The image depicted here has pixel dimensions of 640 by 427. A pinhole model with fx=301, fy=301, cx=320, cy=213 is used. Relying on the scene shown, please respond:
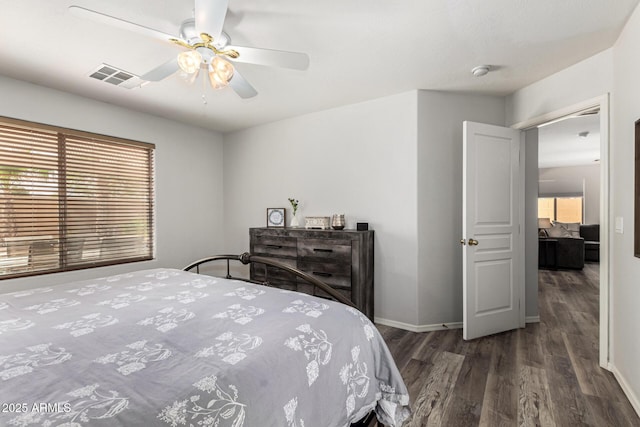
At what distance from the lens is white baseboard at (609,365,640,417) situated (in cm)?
184

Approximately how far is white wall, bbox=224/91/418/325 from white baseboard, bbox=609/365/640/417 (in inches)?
58.9

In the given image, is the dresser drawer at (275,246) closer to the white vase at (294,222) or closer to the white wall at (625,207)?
the white vase at (294,222)

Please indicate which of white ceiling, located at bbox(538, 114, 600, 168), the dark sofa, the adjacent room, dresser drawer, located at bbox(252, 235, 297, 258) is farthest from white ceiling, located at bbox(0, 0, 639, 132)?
the dark sofa

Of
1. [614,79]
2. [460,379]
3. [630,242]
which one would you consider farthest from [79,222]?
[614,79]

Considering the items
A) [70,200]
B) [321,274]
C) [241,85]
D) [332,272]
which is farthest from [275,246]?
[70,200]

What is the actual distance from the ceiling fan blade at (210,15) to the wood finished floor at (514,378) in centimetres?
219

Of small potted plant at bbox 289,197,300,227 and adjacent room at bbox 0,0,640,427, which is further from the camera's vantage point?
small potted plant at bbox 289,197,300,227

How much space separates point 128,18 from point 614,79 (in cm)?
343

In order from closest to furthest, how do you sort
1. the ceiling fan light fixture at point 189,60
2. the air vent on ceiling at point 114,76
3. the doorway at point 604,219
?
the ceiling fan light fixture at point 189,60, the doorway at point 604,219, the air vent on ceiling at point 114,76

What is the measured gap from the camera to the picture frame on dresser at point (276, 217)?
405 cm

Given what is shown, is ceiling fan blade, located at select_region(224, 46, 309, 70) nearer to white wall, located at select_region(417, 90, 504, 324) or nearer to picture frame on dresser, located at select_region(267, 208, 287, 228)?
white wall, located at select_region(417, 90, 504, 324)

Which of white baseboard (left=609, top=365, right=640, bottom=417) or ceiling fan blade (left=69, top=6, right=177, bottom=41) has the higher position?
ceiling fan blade (left=69, top=6, right=177, bottom=41)

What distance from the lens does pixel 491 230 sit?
301 cm

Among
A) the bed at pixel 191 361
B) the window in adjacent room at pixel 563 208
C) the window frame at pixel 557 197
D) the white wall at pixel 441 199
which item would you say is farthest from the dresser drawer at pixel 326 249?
the window in adjacent room at pixel 563 208
